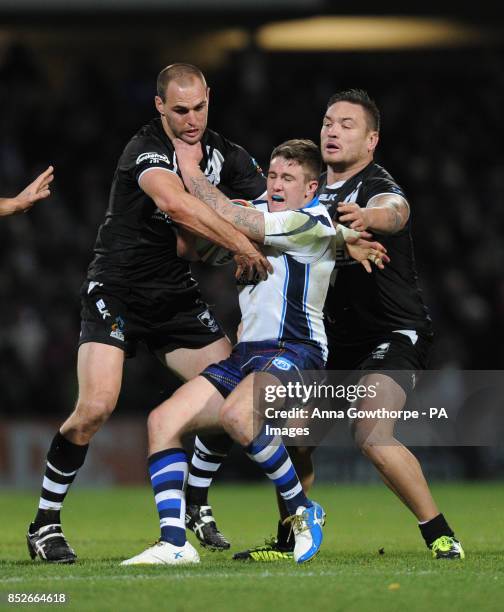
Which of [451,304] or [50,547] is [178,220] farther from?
[451,304]

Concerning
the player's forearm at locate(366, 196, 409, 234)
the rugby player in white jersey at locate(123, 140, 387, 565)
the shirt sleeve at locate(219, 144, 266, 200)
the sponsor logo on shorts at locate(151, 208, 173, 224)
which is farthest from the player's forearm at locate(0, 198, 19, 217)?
the player's forearm at locate(366, 196, 409, 234)

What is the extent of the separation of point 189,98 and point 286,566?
8.63 feet

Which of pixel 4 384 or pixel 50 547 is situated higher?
pixel 4 384

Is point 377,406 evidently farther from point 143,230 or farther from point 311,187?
point 143,230

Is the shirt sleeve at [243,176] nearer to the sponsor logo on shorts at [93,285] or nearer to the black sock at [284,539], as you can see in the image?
the sponsor logo on shorts at [93,285]

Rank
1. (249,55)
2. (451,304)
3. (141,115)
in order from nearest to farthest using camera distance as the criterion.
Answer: (451,304) → (141,115) → (249,55)

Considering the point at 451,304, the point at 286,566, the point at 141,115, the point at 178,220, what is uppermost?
the point at 141,115

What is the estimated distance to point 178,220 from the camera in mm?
6977

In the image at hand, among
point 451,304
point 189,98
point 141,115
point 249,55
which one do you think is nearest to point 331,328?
point 189,98

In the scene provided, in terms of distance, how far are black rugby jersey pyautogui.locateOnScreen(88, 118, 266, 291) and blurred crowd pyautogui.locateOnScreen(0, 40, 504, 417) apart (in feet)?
26.4

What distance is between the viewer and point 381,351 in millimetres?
7359

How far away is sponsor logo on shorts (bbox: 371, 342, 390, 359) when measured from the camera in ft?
24.0

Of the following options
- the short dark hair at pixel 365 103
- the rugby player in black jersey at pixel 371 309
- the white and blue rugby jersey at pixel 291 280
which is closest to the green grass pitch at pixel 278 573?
the rugby player in black jersey at pixel 371 309

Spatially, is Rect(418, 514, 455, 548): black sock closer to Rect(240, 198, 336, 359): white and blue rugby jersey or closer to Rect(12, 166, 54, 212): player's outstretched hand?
Rect(240, 198, 336, 359): white and blue rugby jersey
